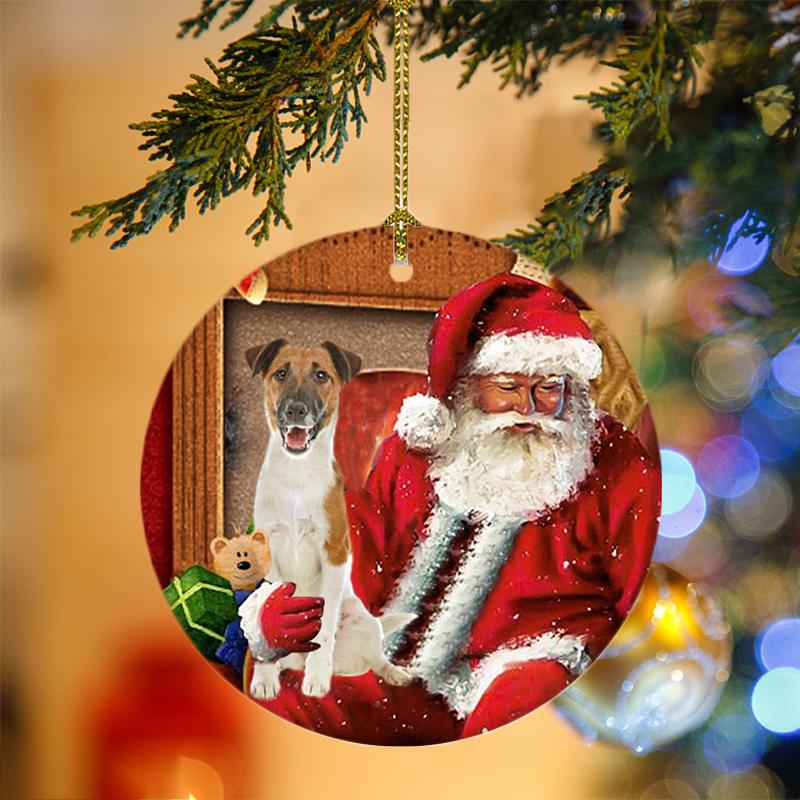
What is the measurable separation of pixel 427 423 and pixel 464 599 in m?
0.16

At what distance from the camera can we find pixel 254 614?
80cm

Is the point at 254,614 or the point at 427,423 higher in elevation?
the point at 427,423

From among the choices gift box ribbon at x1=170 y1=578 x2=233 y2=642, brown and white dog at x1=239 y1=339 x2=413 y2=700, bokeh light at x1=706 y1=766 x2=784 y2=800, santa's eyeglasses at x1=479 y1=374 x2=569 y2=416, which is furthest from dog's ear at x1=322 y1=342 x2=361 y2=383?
bokeh light at x1=706 y1=766 x2=784 y2=800

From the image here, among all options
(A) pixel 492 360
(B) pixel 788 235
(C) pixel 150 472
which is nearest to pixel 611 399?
(A) pixel 492 360

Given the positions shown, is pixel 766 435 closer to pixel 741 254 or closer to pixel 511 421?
pixel 741 254

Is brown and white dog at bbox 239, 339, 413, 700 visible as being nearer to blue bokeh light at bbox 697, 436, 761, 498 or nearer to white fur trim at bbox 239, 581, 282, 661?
white fur trim at bbox 239, 581, 282, 661

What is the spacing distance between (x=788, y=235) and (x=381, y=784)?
71cm

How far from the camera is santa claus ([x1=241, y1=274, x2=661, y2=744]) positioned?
0.80 m

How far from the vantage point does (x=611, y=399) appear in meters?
0.82

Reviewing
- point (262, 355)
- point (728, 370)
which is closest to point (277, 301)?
point (262, 355)

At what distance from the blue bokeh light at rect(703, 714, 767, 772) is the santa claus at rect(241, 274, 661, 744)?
0.25 m

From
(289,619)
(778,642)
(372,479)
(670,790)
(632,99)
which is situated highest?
(632,99)

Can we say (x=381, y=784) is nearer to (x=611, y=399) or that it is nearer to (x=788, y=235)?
(x=611, y=399)

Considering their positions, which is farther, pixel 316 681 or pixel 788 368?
pixel 788 368
